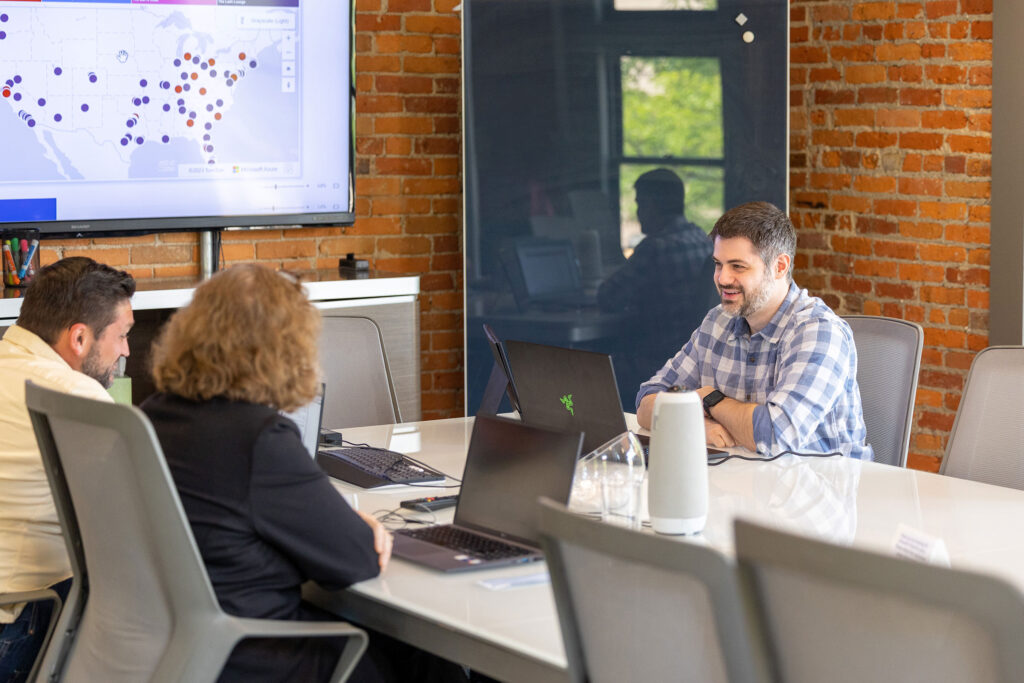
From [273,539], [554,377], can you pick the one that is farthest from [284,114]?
[273,539]

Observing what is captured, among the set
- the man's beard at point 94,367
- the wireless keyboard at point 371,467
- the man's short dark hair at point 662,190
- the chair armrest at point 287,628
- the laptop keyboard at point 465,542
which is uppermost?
the man's short dark hair at point 662,190

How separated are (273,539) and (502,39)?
279cm

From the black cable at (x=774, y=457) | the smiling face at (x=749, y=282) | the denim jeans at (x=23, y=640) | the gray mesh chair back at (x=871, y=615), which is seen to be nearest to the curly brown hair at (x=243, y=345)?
the denim jeans at (x=23, y=640)

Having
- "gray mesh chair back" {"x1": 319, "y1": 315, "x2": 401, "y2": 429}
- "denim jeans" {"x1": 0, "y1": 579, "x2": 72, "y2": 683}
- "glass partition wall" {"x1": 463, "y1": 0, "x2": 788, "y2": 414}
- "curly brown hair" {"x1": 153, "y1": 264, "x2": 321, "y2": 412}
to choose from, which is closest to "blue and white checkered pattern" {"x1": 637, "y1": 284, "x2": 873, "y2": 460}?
"gray mesh chair back" {"x1": 319, "y1": 315, "x2": 401, "y2": 429}

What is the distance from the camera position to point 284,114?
4.41m

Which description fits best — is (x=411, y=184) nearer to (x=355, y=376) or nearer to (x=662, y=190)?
(x=662, y=190)

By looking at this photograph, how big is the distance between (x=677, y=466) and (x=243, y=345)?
2.54 ft

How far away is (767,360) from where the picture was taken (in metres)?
3.24

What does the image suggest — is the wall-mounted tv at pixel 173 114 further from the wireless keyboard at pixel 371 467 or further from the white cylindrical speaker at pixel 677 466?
the white cylindrical speaker at pixel 677 466

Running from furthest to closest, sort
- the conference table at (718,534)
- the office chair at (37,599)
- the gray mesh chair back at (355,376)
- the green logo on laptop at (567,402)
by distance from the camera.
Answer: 1. the gray mesh chair back at (355,376)
2. the green logo on laptop at (567,402)
3. the office chair at (37,599)
4. the conference table at (718,534)

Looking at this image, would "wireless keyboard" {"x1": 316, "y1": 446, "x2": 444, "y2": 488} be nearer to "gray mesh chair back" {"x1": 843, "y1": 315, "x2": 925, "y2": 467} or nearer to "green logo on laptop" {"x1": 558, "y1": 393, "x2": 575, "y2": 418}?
"green logo on laptop" {"x1": 558, "y1": 393, "x2": 575, "y2": 418}

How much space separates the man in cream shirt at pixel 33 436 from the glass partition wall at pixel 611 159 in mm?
2020

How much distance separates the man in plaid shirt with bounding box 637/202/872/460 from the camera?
299 centimetres

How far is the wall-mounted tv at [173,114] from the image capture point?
3955 millimetres
